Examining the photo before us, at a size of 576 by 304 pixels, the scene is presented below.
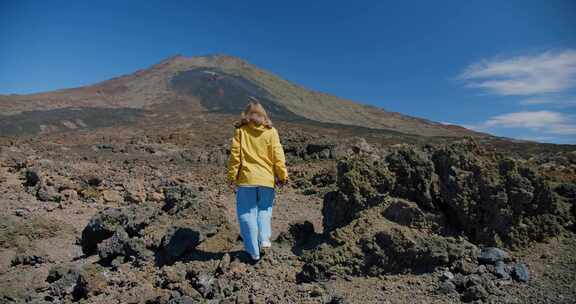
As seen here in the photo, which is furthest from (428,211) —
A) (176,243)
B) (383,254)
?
(176,243)

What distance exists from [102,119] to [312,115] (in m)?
24.8

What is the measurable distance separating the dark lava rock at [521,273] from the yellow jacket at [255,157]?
8.08 feet

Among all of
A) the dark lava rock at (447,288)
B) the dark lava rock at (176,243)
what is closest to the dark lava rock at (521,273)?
the dark lava rock at (447,288)

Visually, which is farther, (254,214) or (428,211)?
(428,211)

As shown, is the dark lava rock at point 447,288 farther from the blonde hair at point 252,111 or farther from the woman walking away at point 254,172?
the blonde hair at point 252,111

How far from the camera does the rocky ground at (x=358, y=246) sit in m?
3.71

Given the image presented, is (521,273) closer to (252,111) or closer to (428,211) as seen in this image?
(428,211)

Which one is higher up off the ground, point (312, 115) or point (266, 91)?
point (266, 91)

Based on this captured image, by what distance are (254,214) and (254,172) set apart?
0.47 m

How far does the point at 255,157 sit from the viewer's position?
438 cm

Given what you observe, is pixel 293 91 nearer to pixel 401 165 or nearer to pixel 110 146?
pixel 110 146

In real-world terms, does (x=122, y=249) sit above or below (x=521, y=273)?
below

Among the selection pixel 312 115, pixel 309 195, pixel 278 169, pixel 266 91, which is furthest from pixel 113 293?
pixel 266 91

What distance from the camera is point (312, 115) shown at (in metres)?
49.3
